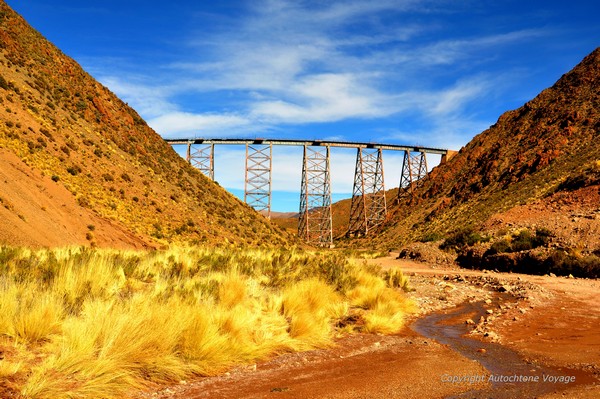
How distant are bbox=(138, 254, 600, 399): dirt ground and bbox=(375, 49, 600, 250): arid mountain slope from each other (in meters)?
9.85

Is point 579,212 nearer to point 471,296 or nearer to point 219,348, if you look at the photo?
point 471,296

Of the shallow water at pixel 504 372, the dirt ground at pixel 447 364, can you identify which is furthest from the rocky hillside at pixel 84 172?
the shallow water at pixel 504 372

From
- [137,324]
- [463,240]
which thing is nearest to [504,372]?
[137,324]

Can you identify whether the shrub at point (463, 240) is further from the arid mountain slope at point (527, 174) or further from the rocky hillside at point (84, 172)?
the rocky hillside at point (84, 172)

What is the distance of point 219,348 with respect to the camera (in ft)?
15.9

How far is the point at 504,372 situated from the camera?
4.57 meters

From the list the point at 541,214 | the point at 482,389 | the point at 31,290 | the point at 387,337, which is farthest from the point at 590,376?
the point at 541,214

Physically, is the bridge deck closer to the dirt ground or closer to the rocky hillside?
the rocky hillside

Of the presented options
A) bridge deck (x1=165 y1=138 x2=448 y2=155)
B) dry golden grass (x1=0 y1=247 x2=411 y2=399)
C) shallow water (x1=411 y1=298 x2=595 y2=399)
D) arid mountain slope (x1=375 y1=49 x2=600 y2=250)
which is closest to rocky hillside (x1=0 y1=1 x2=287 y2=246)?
bridge deck (x1=165 y1=138 x2=448 y2=155)

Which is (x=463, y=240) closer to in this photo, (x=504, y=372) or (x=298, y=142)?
(x=504, y=372)

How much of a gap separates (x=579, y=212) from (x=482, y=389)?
1642cm

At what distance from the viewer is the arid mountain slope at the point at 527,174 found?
2006 cm

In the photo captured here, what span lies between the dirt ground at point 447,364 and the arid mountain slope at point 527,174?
32.3 feet

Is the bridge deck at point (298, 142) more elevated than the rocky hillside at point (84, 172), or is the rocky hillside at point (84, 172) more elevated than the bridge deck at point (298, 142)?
the bridge deck at point (298, 142)
